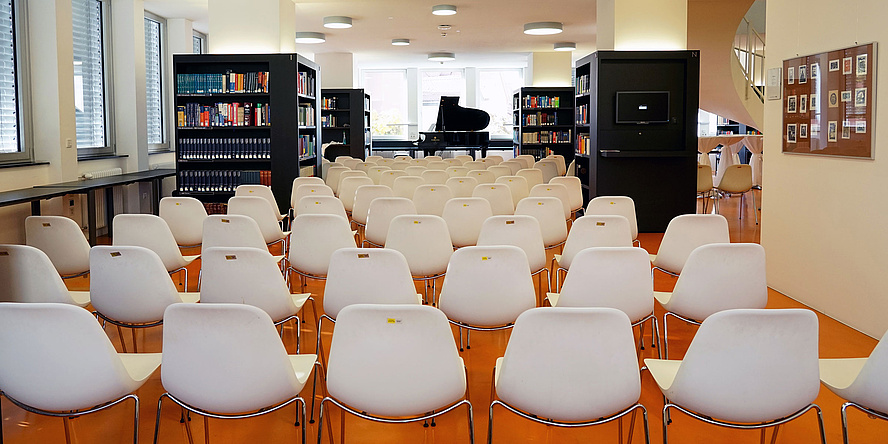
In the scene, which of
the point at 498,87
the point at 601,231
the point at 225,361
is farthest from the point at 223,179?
the point at 498,87

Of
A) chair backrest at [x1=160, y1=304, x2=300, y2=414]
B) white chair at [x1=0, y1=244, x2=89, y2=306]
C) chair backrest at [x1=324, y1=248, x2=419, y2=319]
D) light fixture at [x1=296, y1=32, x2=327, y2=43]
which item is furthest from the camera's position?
light fixture at [x1=296, y1=32, x2=327, y2=43]

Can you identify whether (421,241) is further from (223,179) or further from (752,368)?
(223,179)

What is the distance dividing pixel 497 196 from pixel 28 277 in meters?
4.49

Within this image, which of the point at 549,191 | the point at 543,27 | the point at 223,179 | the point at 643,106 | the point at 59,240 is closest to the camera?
the point at 59,240

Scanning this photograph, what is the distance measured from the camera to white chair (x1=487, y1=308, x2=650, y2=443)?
251 centimetres

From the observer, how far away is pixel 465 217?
6.09 meters

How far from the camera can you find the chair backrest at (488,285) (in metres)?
3.78

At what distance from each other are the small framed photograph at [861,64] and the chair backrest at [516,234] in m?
2.50

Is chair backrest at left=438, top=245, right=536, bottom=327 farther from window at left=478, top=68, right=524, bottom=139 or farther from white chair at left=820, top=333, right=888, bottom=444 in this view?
window at left=478, top=68, right=524, bottom=139

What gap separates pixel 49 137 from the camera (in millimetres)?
8727

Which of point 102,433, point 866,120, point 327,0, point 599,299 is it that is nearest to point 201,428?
point 102,433

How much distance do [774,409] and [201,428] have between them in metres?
2.51

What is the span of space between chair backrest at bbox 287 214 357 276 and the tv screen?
587cm

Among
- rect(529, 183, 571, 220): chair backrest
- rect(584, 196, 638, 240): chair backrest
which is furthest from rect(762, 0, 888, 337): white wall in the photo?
rect(529, 183, 571, 220): chair backrest
